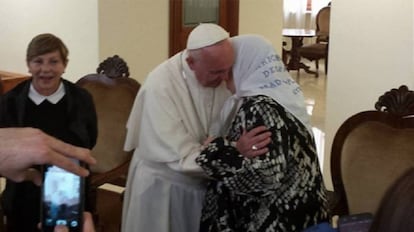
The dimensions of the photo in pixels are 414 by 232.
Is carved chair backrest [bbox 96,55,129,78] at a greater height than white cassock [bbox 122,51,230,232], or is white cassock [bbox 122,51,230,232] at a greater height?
carved chair backrest [bbox 96,55,129,78]

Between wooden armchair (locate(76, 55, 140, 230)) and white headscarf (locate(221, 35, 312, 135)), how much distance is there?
87cm

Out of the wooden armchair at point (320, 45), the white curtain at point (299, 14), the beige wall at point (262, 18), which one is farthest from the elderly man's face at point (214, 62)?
the white curtain at point (299, 14)

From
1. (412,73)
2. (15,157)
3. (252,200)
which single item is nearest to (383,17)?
(412,73)

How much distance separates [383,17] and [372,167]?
109 cm

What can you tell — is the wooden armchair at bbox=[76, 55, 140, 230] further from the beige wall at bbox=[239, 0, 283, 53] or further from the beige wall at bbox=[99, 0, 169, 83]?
the beige wall at bbox=[239, 0, 283, 53]

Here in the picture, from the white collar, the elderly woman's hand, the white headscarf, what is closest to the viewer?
the elderly woman's hand

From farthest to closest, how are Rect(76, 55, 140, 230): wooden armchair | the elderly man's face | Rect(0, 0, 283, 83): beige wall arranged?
Rect(0, 0, 283, 83): beige wall < Rect(76, 55, 140, 230): wooden armchair < the elderly man's face

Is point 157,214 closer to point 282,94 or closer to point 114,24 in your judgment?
point 282,94

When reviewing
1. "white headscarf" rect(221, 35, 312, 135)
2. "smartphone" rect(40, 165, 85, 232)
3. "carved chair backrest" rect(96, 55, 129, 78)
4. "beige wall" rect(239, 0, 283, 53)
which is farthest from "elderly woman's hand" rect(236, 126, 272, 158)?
"beige wall" rect(239, 0, 283, 53)

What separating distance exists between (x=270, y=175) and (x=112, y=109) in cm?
126

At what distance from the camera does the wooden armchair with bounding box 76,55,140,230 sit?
3.05 m

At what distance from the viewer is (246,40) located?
2.31 metres

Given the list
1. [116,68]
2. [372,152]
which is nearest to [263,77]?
[372,152]

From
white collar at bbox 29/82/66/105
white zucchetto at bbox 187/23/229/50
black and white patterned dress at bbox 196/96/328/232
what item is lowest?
black and white patterned dress at bbox 196/96/328/232
